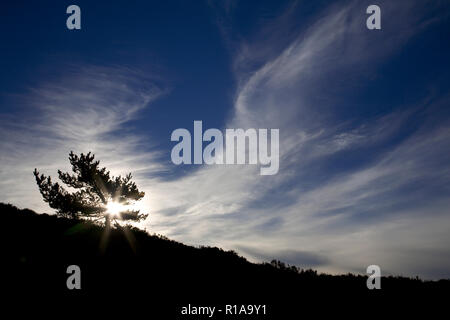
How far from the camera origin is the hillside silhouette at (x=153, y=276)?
8.48 m

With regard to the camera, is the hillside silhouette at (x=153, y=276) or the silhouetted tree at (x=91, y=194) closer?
the hillside silhouette at (x=153, y=276)

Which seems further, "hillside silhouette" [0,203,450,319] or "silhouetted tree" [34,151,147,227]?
"silhouetted tree" [34,151,147,227]

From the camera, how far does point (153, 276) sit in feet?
33.0

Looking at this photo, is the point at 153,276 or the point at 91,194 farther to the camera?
the point at 91,194

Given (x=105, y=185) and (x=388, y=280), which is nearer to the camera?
(x=388, y=280)

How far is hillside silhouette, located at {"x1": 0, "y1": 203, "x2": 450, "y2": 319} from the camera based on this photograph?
8.48 m
